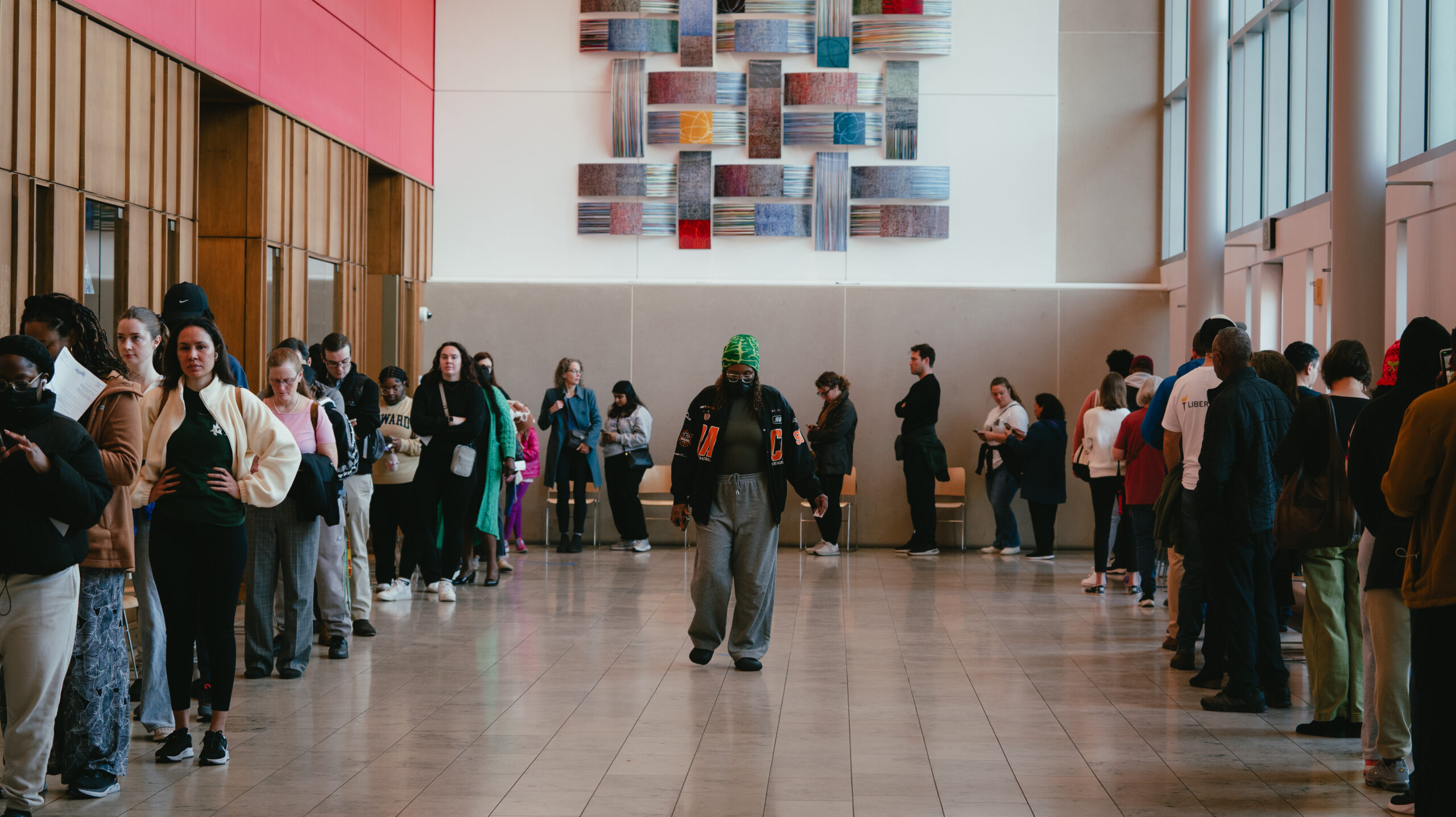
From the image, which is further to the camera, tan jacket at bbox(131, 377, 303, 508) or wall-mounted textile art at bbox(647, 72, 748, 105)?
wall-mounted textile art at bbox(647, 72, 748, 105)

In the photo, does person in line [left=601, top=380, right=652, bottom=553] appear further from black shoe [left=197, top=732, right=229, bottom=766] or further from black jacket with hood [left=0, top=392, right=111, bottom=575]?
black jacket with hood [left=0, top=392, right=111, bottom=575]

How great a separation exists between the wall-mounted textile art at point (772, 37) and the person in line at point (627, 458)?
Answer: 11.8 feet

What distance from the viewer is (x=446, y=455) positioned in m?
8.40

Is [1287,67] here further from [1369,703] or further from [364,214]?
[364,214]

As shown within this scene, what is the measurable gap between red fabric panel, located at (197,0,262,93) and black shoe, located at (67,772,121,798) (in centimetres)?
522

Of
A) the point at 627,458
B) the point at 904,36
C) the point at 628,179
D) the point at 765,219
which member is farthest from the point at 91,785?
the point at 904,36

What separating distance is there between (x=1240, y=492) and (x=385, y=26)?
348 inches

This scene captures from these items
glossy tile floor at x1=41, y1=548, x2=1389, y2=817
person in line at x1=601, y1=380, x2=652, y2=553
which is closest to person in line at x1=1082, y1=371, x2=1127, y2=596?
glossy tile floor at x1=41, y1=548, x2=1389, y2=817

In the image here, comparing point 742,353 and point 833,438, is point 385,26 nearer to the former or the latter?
point 833,438

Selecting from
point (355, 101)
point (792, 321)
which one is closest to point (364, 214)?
point (355, 101)

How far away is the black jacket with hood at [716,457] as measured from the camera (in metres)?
6.56

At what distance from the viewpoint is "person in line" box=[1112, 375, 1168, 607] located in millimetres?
7934

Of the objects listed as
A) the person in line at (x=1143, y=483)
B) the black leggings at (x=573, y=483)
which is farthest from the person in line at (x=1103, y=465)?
the black leggings at (x=573, y=483)

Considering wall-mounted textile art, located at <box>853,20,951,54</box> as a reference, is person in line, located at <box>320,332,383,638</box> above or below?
below
